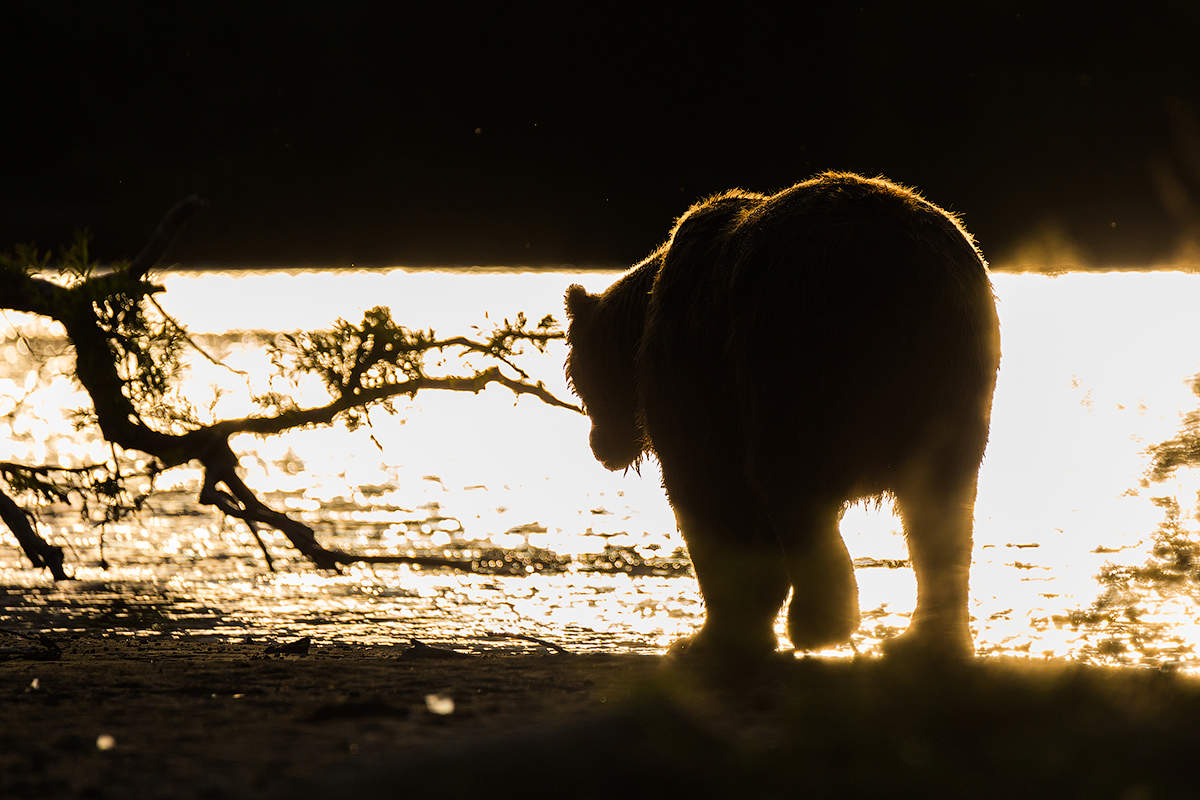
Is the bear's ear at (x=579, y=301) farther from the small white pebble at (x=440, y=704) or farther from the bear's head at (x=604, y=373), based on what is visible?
the small white pebble at (x=440, y=704)

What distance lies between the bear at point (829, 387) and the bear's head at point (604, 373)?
1398mm

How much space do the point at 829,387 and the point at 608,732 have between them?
80.3 inches

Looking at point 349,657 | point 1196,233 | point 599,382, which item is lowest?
point 349,657

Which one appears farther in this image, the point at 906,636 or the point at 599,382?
the point at 599,382

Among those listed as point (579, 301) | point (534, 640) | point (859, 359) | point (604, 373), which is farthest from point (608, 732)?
point (534, 640)

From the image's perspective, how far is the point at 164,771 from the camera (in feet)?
14.9

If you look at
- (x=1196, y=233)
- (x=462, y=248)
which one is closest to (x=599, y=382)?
(x=1196, y=233)

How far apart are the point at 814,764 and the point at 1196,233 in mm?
117695

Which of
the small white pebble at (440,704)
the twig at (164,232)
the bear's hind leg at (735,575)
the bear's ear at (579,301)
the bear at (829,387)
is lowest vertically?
the small white pebble at (440,704)

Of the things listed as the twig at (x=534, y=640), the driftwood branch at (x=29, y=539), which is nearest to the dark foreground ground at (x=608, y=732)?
the driftwood branch at (x=29, y=539)

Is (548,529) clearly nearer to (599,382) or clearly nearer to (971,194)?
(599,382)

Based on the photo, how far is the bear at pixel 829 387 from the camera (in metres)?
5.69

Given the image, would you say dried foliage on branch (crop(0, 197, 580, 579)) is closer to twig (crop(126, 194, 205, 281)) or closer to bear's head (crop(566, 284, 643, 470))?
twig (crop(126, 194, 205, 281))

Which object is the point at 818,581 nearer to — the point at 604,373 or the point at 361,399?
the point at 604,373
